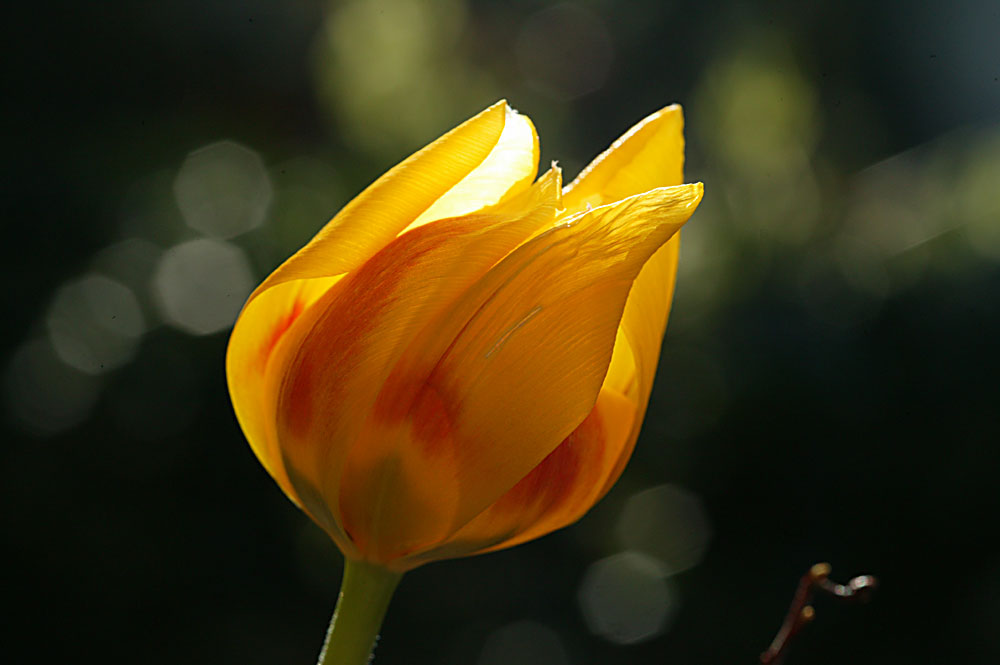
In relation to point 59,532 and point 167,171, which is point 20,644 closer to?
point 59,532

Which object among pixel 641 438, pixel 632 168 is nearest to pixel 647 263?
pixel 632 168

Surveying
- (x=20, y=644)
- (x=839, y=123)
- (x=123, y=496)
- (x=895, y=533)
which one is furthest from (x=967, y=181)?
(x=20, y=644)

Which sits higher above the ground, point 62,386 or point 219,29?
point 219,29

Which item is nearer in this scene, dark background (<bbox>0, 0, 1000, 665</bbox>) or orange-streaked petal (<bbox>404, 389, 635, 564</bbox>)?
orange-streaked petal (<bbox>404, 389, 635, 564</bbox>)

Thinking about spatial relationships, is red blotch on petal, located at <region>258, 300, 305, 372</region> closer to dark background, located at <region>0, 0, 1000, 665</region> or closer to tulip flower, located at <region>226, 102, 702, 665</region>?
tulip flower, located at <region>226, 102, 702, 665</region>

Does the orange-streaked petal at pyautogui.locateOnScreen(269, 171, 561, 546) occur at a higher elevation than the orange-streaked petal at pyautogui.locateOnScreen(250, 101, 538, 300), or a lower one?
lower

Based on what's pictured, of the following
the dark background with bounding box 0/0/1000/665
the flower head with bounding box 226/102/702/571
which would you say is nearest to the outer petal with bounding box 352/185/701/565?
the flower head with bounding box 226/102/702/571

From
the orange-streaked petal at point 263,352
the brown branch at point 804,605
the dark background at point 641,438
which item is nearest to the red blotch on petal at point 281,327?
the orange-streaked petal at point 263,352
